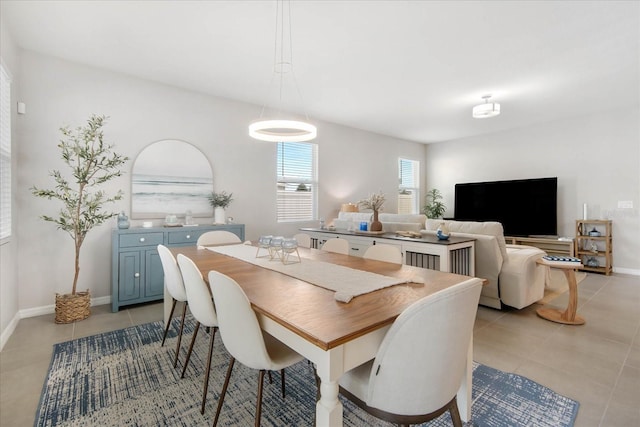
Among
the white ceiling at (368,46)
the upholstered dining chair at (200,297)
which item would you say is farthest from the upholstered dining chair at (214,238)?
the white ceiling at (368,46)

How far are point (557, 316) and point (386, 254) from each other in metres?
2.14

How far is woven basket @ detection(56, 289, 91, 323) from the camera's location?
2949mm

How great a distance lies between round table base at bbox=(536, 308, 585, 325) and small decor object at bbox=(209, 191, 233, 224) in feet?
12.9

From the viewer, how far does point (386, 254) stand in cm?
229

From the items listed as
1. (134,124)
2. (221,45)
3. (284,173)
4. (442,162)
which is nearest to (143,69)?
(134,124)

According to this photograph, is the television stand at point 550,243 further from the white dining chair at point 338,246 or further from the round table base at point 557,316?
the white dining chair at point 338,246

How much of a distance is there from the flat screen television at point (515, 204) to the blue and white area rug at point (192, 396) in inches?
185

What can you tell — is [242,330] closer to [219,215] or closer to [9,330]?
[9,330]

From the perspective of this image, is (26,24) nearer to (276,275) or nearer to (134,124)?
(134,124)

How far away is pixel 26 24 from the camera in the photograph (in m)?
2.67

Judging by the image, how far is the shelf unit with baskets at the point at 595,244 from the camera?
486cm

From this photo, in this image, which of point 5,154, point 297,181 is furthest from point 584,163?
point 5,154

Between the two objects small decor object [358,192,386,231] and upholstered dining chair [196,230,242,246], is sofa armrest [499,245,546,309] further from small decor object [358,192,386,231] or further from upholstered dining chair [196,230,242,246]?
upholstered dining chair [196,230,242,246]

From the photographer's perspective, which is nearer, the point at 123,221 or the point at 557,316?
the point at 557,316
